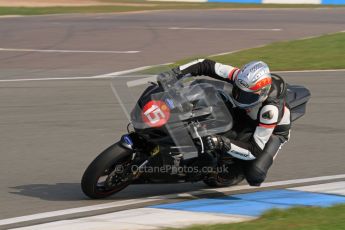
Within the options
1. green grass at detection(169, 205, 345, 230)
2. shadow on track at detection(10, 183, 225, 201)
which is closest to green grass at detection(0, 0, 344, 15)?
shadow on track at detection(10, 183, 225, 201)

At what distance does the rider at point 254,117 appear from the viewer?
7844 mm

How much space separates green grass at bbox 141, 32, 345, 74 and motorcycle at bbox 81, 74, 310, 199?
29.1ft

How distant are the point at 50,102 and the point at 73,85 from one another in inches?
74.0

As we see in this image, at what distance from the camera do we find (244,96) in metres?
7.98

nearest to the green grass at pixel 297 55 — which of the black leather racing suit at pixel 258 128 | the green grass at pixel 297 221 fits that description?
the black leather racing suit at pixel 258 128

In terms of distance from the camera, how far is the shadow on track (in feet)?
26.9

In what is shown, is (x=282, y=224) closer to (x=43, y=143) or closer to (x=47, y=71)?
(x=43, y=143)

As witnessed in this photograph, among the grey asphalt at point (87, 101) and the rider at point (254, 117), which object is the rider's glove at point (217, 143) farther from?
the grey asphalt at point (87, 101)

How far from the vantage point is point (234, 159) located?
27.1 ft

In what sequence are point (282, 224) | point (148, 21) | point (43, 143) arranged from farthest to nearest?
point (148, 21), point (43, 143), point (282, 224)

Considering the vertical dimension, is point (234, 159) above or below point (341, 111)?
above

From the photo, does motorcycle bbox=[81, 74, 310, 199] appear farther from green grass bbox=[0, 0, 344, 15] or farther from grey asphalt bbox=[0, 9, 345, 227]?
green grass bbox=[0, 0, 344, 15]

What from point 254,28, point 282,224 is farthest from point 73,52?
point 282,224

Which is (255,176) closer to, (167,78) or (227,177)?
(227,177)
